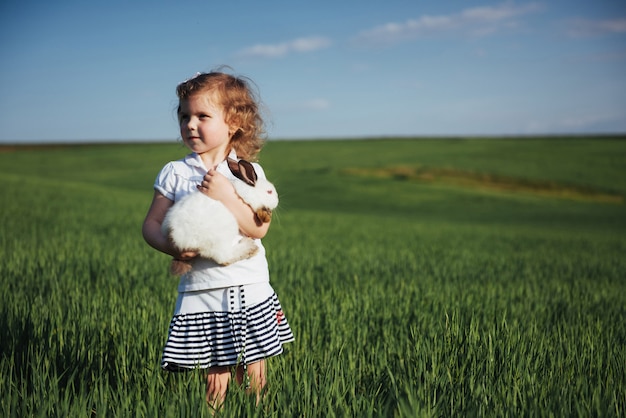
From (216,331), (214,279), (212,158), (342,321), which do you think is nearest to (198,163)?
(212,158)

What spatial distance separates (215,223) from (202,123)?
1.55 ft

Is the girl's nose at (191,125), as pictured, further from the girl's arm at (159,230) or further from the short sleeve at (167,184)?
the girl's arm at (159,230)

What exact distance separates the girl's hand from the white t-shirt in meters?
0.06

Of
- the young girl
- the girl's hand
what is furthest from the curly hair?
the girl's hand

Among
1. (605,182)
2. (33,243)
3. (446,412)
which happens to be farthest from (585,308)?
(605,182)

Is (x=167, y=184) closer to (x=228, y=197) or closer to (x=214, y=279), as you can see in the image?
(x=228, y=197)

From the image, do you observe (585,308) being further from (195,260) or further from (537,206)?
(537,206)

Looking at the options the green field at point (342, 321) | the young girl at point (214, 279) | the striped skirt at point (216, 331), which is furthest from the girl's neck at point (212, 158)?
the striped skirt at point (216, 331)

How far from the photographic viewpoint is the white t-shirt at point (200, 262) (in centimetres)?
262

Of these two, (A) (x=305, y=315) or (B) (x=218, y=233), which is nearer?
(B) (x=218, y=233)

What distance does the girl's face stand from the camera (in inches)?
104

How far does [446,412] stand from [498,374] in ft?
2.02

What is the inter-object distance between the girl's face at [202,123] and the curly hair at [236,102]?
1.1 inches

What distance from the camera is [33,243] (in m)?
8.55
